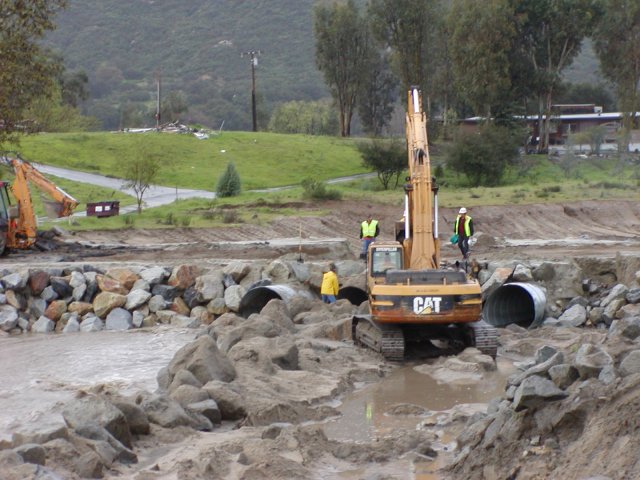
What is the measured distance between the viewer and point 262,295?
2575 cm

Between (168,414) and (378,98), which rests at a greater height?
(378,98)

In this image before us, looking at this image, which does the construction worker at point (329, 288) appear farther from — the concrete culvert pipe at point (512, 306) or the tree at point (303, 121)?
the tree at point (303, 121)

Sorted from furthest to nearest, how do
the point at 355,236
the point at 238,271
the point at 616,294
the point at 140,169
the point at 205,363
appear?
the point at 140,169 < the point at 355,236 < the point at 238,271 < the point at 616,294 < the point at 205,363

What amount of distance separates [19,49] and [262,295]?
47.4 ft

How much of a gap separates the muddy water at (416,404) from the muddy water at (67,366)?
396cm

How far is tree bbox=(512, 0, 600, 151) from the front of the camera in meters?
63.8

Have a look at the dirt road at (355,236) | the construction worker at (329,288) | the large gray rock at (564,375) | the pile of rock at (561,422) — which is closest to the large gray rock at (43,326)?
the dirt road at (355,236)

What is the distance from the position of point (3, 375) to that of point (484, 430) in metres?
11.4

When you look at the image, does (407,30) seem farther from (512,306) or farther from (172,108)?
(512,306)

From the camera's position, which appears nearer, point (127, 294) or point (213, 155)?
point (127, 294)

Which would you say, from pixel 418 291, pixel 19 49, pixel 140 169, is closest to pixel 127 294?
pixel 418 291

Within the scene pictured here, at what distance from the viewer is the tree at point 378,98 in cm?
8950

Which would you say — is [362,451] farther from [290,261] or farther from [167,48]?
[167,48]

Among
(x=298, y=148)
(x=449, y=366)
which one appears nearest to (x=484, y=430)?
(x=449, y=366)
